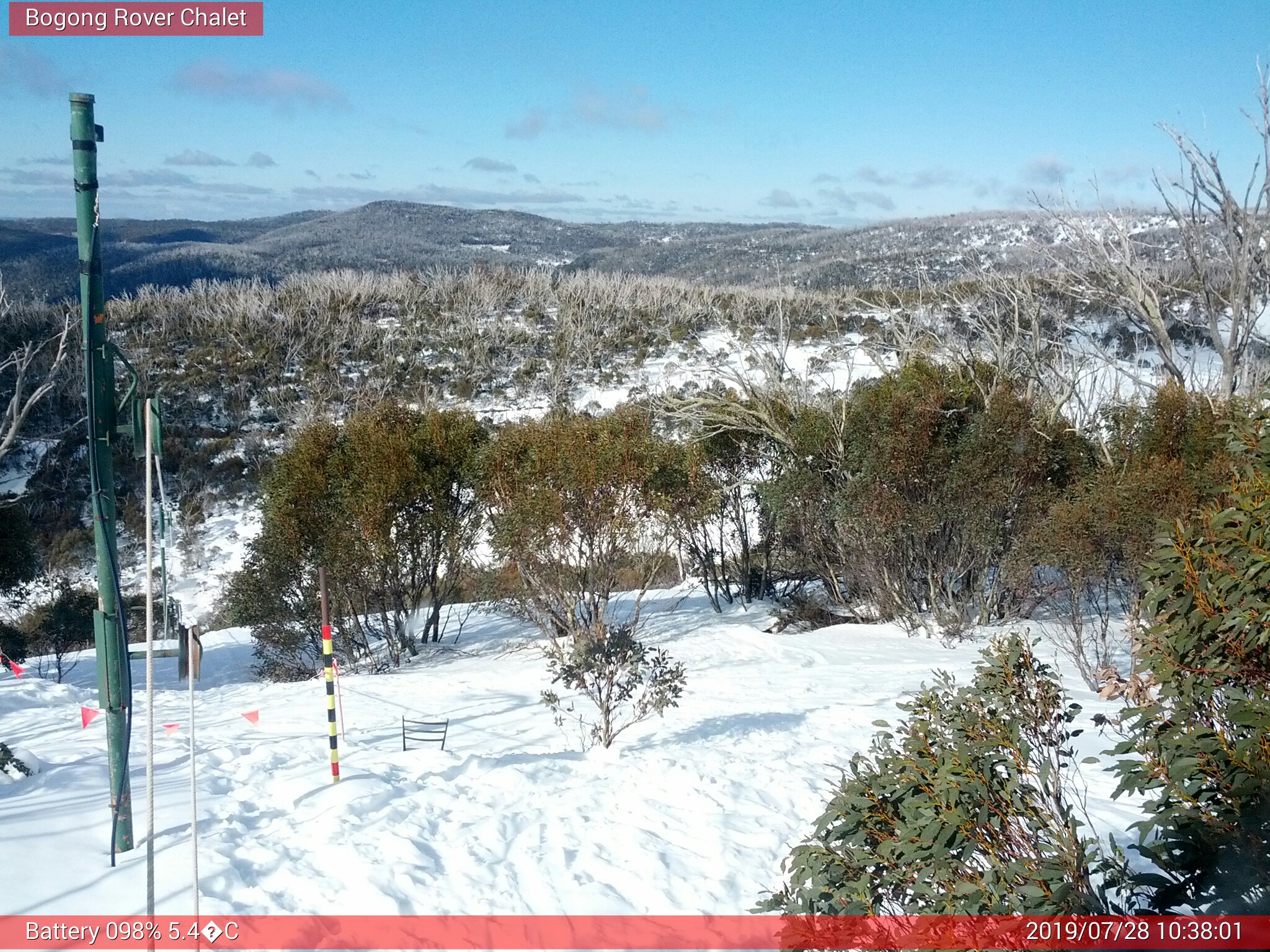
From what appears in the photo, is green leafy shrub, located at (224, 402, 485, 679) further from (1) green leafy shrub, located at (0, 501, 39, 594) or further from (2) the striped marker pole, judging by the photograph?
(2) the striped marker pole

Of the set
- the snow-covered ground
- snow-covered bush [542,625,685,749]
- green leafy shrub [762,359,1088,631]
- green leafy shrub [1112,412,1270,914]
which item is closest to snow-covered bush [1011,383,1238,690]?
green leafy shrub [762,359,1088,631]

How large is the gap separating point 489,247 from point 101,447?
80635mm

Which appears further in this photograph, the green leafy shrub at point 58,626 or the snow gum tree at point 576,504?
the green leafy shrub at point 58,626

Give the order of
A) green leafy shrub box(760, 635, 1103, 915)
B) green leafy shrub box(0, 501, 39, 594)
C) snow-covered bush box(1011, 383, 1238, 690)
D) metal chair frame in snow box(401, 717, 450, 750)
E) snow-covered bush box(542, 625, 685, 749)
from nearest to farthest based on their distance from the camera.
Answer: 1. green leafy shrub box(760, 635, 1103, 915)
2. metal chair frame in snow box(401, 717, 450, 750)
3. snow-covered bush box(542, 625, 685, 749)
4. snow-covered bush box(1011, 383, 1238, 690)
5. green leafy shrub box(0, 501, 39, 594)

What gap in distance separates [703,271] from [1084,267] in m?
54.5

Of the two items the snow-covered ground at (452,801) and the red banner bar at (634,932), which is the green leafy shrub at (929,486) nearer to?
the snow-covered ground at (452,801)

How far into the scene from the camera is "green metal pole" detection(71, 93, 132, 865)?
3.57 metres

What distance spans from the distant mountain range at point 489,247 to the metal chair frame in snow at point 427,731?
3846 centimetres

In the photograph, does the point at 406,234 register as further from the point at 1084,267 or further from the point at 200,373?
the point at 1084,267

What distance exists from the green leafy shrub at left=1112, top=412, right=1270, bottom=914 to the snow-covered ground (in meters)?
2.28

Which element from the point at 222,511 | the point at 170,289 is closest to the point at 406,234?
the point at 170,289

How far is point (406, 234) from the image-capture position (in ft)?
275

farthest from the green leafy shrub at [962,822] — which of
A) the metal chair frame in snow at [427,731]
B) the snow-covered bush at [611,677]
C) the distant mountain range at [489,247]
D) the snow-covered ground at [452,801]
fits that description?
the distant mountain range at [489,247]

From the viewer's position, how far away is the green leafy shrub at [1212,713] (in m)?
1.89
